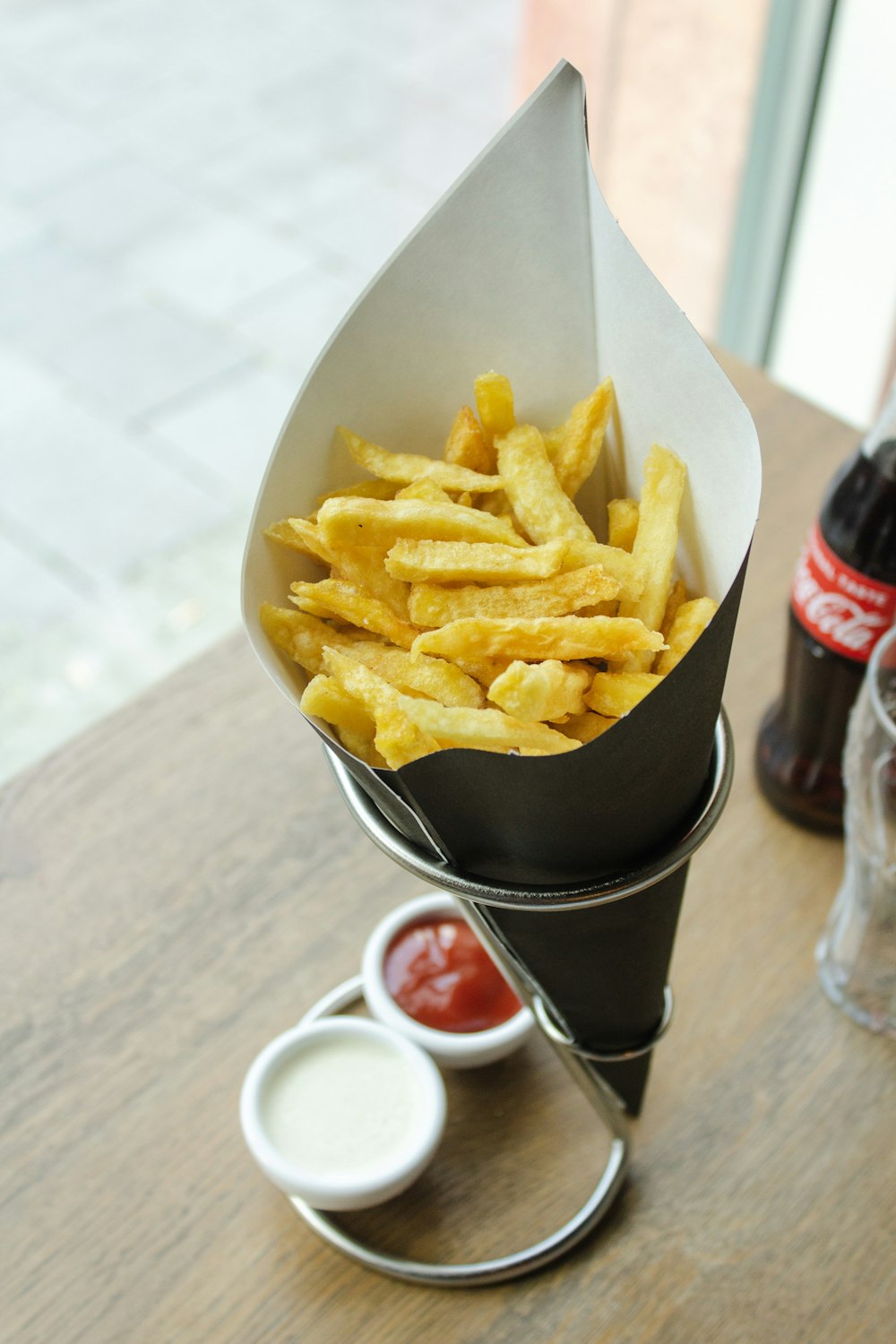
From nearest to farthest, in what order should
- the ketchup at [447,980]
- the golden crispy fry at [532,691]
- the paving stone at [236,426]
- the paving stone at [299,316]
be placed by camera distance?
the golden crispy fry at [532,691] < the ketchup at [447,980] < the paving stone at [236,426] < the paving stone at [299,316]

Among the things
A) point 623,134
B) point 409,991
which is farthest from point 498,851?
Answer: point 623,134

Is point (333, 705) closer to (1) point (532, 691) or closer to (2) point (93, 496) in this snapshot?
(1) point (532, 691)

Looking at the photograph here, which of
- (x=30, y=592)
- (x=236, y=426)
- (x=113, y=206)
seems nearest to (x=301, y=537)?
(x=30, y=592)

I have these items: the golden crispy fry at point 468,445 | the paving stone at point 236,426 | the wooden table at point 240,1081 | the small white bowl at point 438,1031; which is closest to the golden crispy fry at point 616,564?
the golden crispy fry at point 468,445

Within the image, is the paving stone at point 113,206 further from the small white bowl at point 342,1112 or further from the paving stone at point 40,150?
the small white bowl at point 342,1112

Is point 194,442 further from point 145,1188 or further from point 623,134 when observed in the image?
point 145,1188

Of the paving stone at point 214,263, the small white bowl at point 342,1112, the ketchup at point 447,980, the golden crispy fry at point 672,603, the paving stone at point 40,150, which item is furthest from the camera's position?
the paving stone at point 40,150

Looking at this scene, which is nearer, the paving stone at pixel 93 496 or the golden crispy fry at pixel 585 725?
the golden crispy fry at pixel 585 725

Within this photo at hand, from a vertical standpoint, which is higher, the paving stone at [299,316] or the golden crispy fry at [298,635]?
the golden crispy fry at [298,635]
